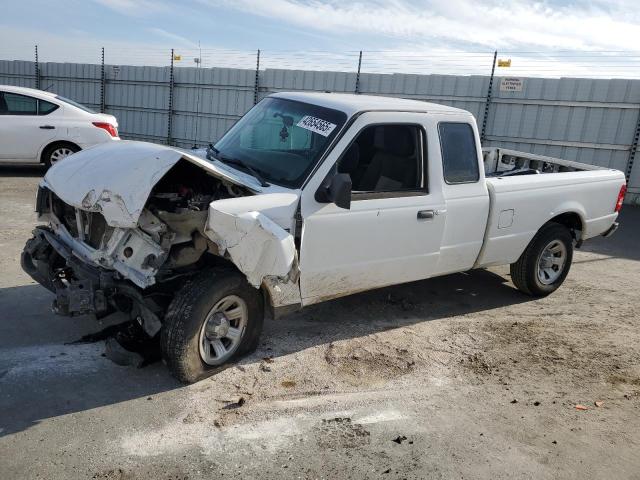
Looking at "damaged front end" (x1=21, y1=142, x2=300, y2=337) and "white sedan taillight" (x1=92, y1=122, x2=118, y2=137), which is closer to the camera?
"damaged front end" (x1=21, y1=142, x2=300, y2=337)

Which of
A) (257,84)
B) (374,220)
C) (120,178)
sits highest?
(257,84)

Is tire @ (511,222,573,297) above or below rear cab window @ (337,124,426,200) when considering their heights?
below

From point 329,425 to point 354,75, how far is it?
40.7 feet

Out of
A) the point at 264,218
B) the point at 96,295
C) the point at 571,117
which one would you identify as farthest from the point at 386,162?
the point at 571,117

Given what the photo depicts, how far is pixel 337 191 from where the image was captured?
3871 mm

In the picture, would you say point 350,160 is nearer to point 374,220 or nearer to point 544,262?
point 374,220

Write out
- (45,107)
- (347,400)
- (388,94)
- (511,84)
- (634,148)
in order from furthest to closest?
1. (388,94)
2. (511,84)
3. (634,148)
4. (45,107)
5. (347,400)

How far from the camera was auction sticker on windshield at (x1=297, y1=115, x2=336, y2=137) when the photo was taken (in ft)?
14.3

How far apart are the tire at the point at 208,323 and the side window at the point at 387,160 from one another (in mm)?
1192

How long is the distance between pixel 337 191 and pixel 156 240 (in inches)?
49.4

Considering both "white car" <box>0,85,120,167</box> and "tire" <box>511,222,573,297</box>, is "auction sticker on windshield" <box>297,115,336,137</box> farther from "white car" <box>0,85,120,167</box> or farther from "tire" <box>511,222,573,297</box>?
"white car" <box>0,85,120,167</box>

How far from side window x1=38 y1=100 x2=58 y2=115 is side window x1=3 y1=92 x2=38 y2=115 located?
0.07m

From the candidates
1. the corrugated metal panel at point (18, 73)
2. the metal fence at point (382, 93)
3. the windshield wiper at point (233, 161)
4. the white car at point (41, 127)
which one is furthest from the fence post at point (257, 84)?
the windshield wiper at point (233, 161)

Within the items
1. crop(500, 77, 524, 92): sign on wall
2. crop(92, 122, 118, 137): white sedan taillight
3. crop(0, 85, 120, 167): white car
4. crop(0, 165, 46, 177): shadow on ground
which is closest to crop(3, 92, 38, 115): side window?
crop(0, 85, 120, 167): white car
